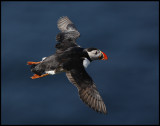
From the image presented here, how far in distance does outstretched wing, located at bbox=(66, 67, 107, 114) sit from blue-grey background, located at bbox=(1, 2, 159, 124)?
6923 mm

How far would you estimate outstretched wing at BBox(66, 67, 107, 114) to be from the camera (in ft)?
34.8

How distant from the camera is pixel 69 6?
21125mm

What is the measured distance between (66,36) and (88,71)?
534cm

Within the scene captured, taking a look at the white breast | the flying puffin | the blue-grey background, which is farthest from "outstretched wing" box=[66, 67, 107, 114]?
the blue-grey background

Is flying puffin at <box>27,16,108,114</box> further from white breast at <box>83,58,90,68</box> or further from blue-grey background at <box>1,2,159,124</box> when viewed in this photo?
blue-grey background at <box>1,2,159,124</box>

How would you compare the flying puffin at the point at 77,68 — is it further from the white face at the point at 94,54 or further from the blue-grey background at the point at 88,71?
the blue-grey background at the point at 88,71

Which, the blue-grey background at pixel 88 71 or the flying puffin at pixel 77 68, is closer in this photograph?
the flying puffin at pixel 77 68

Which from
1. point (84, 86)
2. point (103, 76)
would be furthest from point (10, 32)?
point (84, 86)

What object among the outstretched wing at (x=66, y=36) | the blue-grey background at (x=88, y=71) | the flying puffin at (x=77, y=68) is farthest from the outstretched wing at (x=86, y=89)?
the blue-grey background at (x=88, y=71)

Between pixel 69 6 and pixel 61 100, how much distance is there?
16.5ft

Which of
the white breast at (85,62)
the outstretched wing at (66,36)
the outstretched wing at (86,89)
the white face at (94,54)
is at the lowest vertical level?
the outstretched wing at (86,89)

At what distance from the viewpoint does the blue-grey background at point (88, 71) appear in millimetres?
17984

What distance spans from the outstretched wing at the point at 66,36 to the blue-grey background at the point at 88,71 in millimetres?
4369

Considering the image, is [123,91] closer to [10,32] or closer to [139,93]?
[139,93]
